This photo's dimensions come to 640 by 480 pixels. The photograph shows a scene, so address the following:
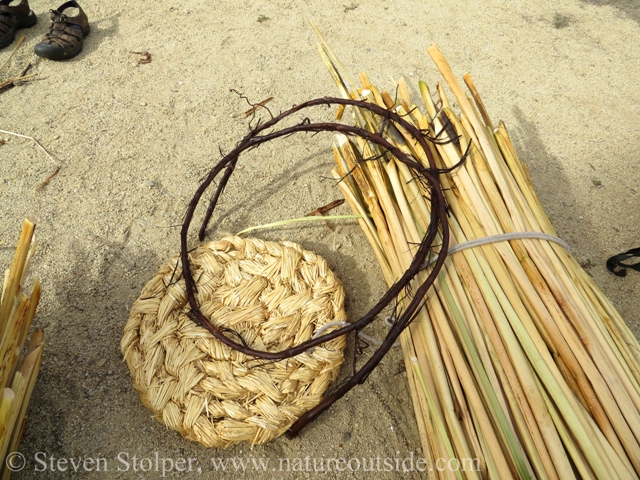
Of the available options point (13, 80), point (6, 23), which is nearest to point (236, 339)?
point (13, 80)

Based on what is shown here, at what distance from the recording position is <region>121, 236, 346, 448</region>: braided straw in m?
1.33

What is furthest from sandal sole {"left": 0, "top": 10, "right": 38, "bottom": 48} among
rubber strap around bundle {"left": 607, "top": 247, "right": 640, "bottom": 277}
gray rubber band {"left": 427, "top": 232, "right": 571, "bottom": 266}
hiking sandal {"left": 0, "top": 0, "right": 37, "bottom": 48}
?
rubber strap around bundle {"left": 607, "top": 247, "right": 640, "bottom": 277}

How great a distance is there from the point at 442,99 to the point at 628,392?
3.16 feet

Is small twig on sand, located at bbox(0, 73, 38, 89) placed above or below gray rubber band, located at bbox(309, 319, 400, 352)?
above

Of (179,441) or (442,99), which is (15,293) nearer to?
(179,441)

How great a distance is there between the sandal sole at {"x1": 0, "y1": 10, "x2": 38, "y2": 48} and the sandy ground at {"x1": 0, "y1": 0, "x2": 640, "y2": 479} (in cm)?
6

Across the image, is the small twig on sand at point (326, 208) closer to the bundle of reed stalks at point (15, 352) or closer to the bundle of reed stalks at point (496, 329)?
the bundle of reed stalks at point (496, 329)

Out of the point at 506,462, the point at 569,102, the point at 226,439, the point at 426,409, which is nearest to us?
the point at 506,462

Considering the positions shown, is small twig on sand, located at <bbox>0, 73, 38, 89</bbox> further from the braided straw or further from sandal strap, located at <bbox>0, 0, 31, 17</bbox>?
the braided straw

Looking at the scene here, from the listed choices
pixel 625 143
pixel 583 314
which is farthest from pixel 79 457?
pixel 625 143

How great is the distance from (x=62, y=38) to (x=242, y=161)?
1.35m

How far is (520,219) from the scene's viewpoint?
1.37m

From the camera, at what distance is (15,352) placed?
1.27m

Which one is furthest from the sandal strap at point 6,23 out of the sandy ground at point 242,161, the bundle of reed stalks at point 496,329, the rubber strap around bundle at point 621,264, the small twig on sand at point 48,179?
the rubber strap around bundle at point 621,264
